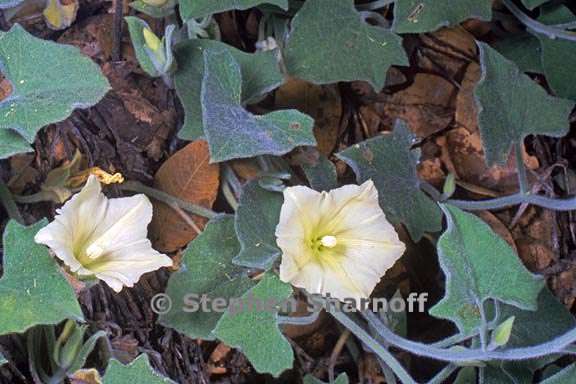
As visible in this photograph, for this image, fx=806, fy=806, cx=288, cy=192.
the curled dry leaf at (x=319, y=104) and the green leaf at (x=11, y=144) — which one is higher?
the green leaf at (x=11, y=144)

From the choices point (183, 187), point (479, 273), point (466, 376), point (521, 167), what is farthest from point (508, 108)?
point (183, 187)

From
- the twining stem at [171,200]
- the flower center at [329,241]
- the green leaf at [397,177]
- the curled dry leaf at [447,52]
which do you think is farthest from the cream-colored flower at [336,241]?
the curled dry leaf at [447,52]

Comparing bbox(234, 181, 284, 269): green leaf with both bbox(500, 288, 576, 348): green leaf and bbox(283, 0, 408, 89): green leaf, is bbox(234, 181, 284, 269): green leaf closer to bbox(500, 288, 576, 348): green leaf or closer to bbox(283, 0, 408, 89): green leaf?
bbox(283, 0, 408, 89): green leaf

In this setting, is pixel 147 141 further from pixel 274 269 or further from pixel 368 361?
pixel 368 361

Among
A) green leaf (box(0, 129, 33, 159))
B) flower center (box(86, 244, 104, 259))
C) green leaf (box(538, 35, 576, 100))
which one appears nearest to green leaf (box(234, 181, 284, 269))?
flower center (box(86, 244, 104, 259))

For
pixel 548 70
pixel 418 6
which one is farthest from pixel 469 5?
pixel 548 70

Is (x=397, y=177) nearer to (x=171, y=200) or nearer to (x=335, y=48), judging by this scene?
(x=335, y=48)

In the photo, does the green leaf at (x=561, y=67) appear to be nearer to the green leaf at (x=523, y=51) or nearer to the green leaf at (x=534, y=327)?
the green leaf at (x=523, y=51)
